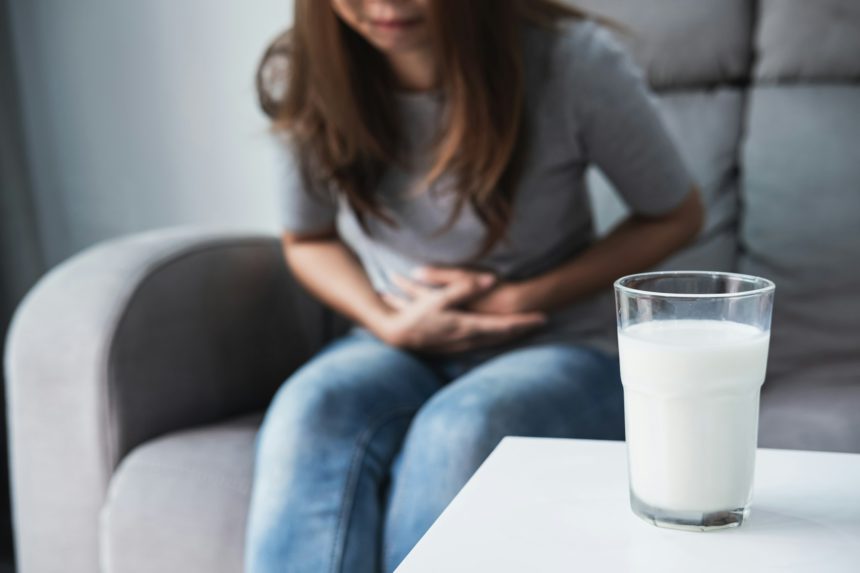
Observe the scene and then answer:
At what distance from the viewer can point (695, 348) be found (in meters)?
0.51

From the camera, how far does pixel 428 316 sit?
3.81 feet

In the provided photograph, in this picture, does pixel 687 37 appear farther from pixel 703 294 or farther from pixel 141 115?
pixel 141 115

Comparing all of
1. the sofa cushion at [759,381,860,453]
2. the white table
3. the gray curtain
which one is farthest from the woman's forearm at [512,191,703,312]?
the gray curtain

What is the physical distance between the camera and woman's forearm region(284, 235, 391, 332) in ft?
4.10

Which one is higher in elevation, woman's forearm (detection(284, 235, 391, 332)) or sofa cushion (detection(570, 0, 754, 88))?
sofa cushion (detection(570, 0, 754, 88))

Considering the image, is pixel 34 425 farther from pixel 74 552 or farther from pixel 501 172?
pixel 501 172

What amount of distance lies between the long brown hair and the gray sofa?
0.70 ft

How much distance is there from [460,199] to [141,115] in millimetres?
1176

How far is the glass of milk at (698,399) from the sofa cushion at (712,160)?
937 mm

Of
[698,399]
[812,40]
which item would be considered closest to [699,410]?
[698,399]

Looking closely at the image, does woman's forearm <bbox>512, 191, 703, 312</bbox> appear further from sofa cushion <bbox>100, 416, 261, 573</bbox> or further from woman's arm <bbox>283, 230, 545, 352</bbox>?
sofa cushion <bbox>100, 416, 261, 573</bbox>

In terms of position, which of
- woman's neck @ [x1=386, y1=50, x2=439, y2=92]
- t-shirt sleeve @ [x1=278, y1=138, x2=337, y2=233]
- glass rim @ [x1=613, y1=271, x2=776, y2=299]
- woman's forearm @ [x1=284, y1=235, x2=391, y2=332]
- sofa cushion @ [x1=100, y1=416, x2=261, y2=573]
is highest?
woman's neck @ [x1=386, y1=50, x2=439, y2=92]

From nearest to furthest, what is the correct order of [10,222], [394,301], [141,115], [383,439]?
1. [383,439]
2. [394,301]
3. [10,222]
4. [141,115]

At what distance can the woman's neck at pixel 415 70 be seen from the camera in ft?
4.08
